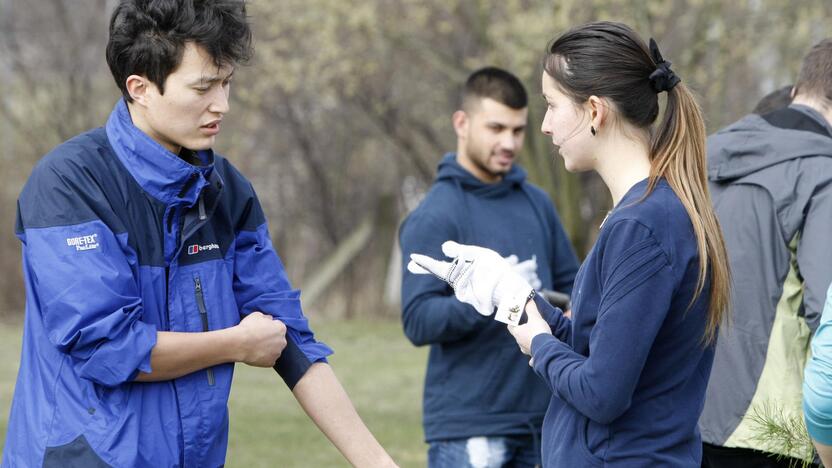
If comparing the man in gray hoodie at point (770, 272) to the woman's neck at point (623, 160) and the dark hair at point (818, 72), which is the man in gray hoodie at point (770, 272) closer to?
the dark hair at point (818, 72)

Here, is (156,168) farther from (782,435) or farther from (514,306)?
(782,435)

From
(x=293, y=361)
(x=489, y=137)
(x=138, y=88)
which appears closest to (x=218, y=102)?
(x=138, y=88)

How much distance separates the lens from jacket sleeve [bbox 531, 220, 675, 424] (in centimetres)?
249

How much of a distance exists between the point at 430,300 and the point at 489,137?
2.80 ft

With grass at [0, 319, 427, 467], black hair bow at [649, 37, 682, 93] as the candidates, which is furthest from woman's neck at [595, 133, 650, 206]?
grass at [0, 319, 427, 467]

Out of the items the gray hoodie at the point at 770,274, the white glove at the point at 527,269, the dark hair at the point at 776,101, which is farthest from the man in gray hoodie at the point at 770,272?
the white glove at the point at 527,269

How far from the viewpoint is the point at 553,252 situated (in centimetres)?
494

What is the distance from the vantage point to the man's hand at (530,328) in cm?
278

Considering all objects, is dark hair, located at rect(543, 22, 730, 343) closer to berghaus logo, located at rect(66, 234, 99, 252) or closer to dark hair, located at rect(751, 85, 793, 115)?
berghaus logo, located at rect(66, 234, 99, 252)

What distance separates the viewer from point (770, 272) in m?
3.70

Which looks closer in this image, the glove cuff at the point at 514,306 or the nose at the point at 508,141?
the glove cuff at the point at 514,306

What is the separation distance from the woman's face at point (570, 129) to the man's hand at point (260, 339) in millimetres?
903

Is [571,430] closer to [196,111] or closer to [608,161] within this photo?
[608,161]

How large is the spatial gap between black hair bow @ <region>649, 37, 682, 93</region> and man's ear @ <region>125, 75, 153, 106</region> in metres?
1.31
